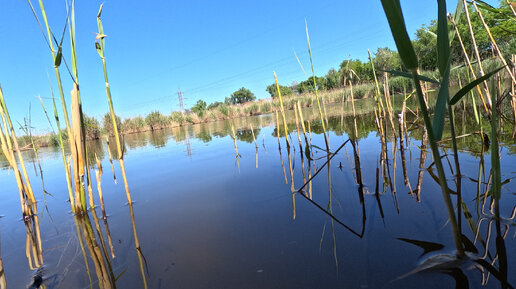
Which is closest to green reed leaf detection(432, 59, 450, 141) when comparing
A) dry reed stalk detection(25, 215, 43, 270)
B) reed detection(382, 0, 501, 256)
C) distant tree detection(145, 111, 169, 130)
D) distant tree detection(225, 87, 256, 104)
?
reed detection(382, 0, 501, 256)

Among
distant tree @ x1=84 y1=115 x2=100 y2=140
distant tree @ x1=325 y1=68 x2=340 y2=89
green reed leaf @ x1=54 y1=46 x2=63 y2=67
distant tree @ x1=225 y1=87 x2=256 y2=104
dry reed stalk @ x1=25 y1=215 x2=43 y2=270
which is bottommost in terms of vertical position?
dry reed stalk @ x1=25 y1=215 x2=43 y2=270

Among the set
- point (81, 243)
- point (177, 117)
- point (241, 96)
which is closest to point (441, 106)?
point (81, 243)

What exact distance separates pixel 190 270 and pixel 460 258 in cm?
68

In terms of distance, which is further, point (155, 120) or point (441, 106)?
point (155, 120)

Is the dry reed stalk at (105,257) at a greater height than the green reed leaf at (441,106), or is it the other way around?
the green reed leaf at (441,106)

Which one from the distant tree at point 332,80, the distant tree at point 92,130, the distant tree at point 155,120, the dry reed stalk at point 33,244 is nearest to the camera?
Answer: the dry reed stalk at point 33,244

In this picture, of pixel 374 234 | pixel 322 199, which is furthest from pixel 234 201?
pixel 374 234

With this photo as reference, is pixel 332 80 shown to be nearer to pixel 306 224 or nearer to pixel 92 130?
pixel 306 224

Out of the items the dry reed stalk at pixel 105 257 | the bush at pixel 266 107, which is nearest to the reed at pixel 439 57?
the dry reed stalk at pixel 105 257

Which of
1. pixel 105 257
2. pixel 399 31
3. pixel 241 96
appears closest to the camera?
pixel 399 31

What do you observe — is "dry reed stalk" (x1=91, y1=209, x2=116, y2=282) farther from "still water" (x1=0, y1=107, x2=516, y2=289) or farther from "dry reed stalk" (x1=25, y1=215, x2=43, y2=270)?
"dry reed stalk" (x1=25, y1=215, x2=43, y2=270)

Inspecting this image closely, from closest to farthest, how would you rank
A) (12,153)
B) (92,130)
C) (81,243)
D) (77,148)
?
(81,243), (77,148), (12,153), (92,130)

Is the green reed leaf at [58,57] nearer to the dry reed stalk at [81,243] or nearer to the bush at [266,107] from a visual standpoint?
the dry reed stalk at [81,243]

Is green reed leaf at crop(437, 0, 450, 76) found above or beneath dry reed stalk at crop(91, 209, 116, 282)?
above
